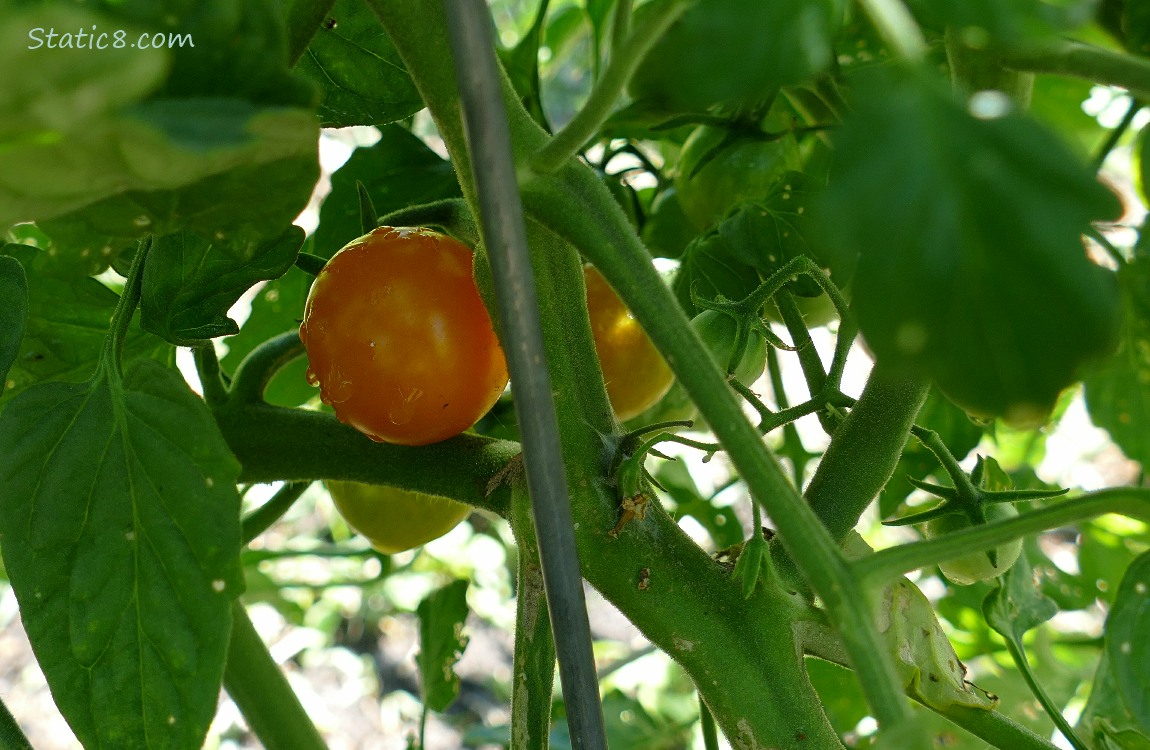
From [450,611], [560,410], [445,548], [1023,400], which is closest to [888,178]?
[1023,400]

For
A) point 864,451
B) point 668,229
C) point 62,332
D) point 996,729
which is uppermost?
point 668,229

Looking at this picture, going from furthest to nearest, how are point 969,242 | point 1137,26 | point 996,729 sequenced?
point 996,729 → point 1137,26 → point 969,242

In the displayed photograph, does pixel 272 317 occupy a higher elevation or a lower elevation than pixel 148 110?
higher

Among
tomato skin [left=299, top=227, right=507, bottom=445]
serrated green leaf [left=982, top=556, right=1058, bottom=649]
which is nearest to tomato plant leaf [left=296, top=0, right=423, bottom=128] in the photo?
tomato skin [left=299, top=227, right=507, bottom=445]

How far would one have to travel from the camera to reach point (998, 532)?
0.88 feet

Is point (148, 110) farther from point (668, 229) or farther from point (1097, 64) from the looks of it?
point (668, 229)

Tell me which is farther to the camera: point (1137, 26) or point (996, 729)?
point (996, 729)

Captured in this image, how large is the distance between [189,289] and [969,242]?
30 centimetres

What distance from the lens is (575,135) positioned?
284mm

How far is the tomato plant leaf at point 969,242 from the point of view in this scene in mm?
195

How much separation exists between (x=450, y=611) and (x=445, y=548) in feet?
2.73

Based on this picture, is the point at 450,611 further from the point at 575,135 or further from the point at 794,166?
the point at 575,135

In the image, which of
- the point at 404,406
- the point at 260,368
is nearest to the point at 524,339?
the point at 404,406

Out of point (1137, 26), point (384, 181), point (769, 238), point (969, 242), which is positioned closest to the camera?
point (969, 242)
